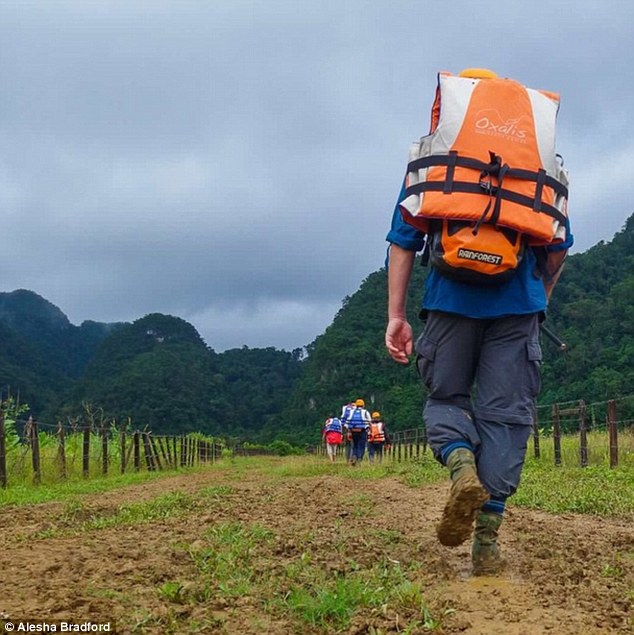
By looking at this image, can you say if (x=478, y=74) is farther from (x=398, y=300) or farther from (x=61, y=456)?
(x=61, y=456)

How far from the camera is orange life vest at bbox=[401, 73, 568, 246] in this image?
2535 mm

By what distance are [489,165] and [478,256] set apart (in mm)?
338

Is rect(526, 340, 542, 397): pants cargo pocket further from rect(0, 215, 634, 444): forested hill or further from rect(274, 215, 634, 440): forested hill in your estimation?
rect(0, 215, 634, 444): forested hill

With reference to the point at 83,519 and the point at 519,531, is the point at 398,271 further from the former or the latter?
the point at 83,519

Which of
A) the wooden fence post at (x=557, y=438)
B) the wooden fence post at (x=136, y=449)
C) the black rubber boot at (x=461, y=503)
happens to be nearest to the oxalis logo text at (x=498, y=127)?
the black rubber boot at (x=461, y=503)

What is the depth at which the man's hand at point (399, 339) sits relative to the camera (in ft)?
9.49

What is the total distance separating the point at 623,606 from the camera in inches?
81.1

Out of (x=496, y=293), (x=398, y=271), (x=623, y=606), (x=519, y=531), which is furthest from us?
(x=519, y=531)

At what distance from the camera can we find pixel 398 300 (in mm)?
2889

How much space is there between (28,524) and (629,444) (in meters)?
9.58

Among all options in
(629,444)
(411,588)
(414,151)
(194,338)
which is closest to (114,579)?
(411,588)

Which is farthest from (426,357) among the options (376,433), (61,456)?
(376,433)

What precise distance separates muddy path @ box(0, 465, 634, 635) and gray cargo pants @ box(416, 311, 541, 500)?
42 centimetres

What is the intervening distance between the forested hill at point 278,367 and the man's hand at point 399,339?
2610 cm
